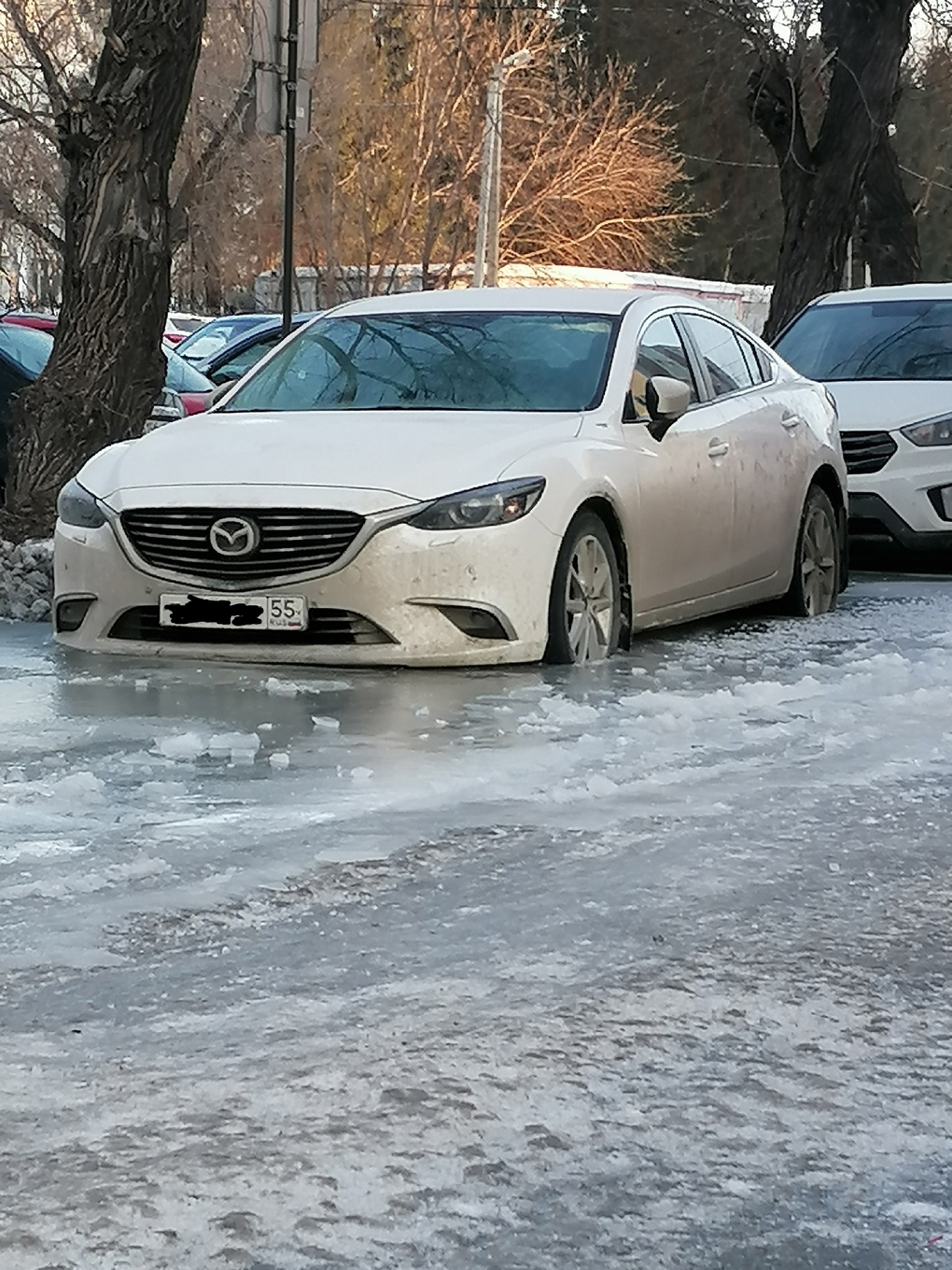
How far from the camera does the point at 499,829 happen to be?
521 cm

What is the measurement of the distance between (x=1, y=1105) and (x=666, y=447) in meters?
5.73

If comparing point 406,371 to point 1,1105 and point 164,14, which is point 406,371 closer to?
point 164,14

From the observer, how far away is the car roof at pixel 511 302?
9.07 m

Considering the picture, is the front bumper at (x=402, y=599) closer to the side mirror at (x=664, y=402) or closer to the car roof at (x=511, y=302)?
the side mirror at (x=664, y=402)

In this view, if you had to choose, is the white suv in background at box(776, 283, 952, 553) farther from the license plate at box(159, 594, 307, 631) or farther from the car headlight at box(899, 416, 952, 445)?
the license plate at box(159, 594, 307, 631)

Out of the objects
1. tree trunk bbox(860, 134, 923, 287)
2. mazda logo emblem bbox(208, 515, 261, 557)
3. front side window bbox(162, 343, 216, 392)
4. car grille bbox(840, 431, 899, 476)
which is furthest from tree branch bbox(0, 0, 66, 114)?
mazda logo emblem bbox(208, 515, 261, 557)

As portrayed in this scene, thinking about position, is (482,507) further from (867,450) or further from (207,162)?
(207,162)

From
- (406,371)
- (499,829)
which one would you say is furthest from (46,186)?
(499,829)

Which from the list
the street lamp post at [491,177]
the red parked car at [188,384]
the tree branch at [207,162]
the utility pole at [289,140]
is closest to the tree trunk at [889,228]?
the red parked car at [188,384]

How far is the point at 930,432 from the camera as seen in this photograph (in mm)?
12430

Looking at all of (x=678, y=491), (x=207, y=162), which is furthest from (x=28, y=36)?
(x=678, y=491)

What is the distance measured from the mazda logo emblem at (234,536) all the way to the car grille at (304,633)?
10.2 inches

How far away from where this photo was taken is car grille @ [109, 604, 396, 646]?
757cm

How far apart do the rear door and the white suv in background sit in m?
3.29
